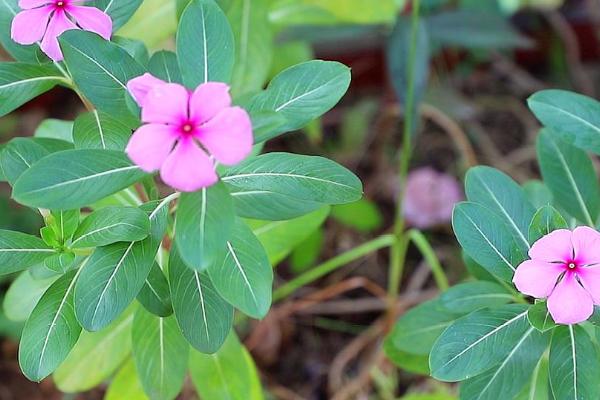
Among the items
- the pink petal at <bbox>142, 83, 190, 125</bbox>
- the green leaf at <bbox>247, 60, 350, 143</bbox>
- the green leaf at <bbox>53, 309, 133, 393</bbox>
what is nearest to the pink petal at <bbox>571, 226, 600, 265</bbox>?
the green leaf at <bbox>247, 60, 350, 143</bbox>

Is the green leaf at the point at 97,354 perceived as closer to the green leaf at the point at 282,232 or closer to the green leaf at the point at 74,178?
the green leaf at the point at 282,232

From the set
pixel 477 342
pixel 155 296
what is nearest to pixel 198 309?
pixel 155 296

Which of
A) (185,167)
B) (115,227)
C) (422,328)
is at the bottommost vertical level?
(422,328)

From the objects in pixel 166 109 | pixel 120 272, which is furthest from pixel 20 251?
pixel 166 109

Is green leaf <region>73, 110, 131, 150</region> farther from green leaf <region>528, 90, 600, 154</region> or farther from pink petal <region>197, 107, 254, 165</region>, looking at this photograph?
green leaf <region>528, 90, 600, 154</region>

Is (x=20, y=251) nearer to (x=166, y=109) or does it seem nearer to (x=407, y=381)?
(x=166, y=109)

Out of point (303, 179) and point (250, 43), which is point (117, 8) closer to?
point (303, 179)
